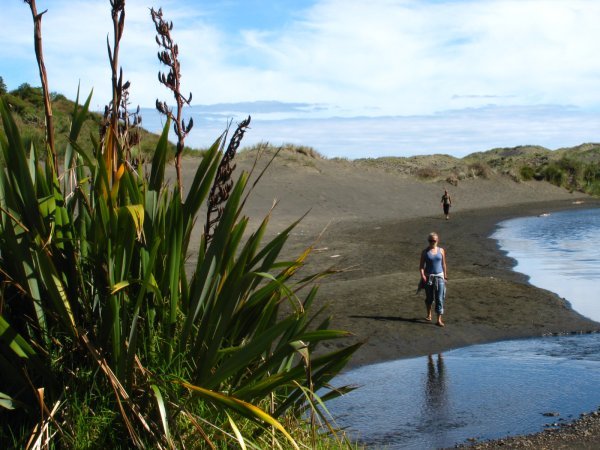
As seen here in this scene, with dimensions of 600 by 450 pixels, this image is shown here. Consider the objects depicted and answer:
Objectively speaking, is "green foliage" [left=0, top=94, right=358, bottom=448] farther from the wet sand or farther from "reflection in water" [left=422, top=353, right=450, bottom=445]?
the wet sand

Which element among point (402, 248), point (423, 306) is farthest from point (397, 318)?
point (402, 248)

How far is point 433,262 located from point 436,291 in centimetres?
60

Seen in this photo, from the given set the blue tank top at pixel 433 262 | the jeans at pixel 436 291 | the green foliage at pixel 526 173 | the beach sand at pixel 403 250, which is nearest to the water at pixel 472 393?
the beach sand at pixel 403 250

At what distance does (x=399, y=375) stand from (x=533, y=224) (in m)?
26.9

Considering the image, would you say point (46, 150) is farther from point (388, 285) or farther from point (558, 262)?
point (558, 262)

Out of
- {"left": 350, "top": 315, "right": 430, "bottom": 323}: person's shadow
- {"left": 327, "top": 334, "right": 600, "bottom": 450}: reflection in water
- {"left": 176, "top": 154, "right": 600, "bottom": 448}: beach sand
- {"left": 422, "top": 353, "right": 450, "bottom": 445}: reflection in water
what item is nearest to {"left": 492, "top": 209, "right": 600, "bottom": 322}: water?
{"left": 176, "top": 154, "right": 600, "bottom": 448}: beach sand

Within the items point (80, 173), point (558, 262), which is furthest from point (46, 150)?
point (558, 262)

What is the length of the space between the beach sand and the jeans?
40cm

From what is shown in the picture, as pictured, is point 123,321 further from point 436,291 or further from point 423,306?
point 423,306

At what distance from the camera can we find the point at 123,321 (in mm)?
4203

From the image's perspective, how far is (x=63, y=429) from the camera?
4.31m

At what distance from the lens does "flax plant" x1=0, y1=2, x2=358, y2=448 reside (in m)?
4.20

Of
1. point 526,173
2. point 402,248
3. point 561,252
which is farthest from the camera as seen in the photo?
point 526,173

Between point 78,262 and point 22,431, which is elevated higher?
point 78,262
